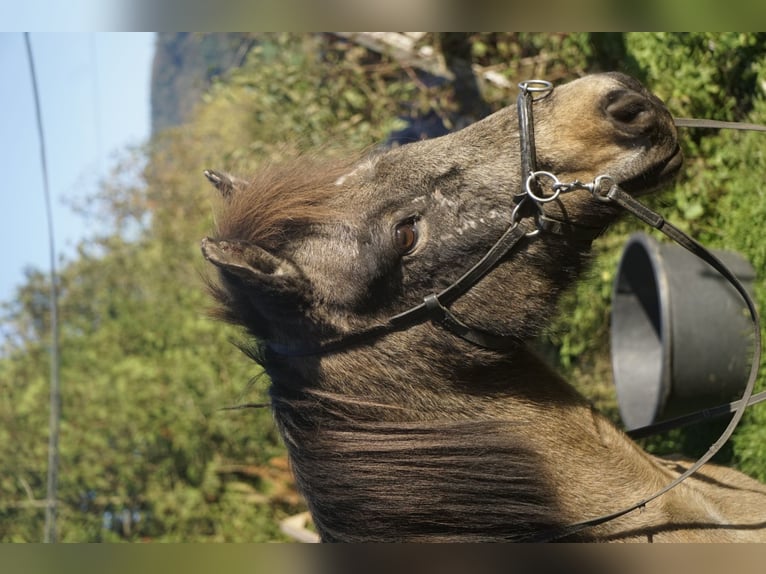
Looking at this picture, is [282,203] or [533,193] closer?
[533,193]

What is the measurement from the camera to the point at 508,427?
2295 millimetres

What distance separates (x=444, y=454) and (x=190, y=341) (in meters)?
5.62

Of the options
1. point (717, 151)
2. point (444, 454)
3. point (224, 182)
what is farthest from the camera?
point (717, 151)

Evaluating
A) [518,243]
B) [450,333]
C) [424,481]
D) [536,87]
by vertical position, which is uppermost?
[536,87]

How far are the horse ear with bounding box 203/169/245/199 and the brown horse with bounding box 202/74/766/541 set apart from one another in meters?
0.29

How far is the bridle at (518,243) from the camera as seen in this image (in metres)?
Result: 2.16

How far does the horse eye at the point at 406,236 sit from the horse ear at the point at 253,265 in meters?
0.30

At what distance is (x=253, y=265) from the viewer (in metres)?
2.20

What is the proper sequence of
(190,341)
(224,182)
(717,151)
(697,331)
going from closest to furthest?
(224,182), (697,331), (717,151), (190,341)

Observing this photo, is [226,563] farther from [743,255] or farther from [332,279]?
[743,255]

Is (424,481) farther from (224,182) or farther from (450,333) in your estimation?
(224,182)

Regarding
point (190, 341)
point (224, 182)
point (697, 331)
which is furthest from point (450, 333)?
point (190, 341)
